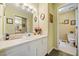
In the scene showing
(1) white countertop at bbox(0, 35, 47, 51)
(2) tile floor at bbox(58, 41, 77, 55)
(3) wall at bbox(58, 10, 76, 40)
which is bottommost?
(2) tile floor at bbox(58, 41, 77, 55)

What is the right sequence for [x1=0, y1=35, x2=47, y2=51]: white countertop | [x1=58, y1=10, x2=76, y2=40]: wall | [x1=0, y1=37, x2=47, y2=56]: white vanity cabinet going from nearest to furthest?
[x1=0, y1=35, x2=47, y2=51]: white countertop
[x1=0, y1=37, x2=47, y2=56]: white vanity cabinet
[x1=58, y1=10, x2=76, y2=40]: wall

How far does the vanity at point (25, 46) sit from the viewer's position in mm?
1455

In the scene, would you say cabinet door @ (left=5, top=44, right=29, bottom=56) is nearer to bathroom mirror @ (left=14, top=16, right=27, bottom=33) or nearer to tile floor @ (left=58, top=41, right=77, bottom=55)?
bathroom mirror @ (left=14, top=16, right=27, bottom=33)

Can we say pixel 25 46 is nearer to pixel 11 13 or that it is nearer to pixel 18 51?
pixel 18 51

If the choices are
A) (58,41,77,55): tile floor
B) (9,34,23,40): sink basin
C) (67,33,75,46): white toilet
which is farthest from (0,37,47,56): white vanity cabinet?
(67,33,75,46): white toilet

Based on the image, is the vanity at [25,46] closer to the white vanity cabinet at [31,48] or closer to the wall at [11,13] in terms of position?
the white vanity cabinet at [31,48]

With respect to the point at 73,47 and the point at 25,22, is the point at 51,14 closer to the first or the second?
the point at 25,22

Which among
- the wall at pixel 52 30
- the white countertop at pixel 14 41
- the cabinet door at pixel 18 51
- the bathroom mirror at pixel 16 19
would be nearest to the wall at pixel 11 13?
the bathroom mirror at pixel 16 19

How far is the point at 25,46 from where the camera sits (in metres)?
1.65

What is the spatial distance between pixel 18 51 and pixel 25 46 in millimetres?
124

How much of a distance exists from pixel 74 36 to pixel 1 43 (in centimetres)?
108

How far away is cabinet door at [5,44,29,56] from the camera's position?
1.48 m

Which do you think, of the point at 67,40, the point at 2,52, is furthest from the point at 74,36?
the point at 2,52

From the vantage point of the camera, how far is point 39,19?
1737 mm
